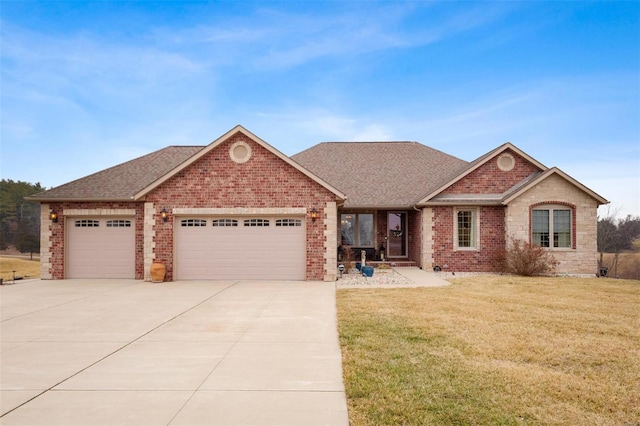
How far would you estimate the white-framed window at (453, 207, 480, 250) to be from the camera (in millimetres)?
17766

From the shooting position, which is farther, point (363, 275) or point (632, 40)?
point (632, 40)

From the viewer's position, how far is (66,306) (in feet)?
33.3

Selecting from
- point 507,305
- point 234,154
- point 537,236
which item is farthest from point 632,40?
point 234,154

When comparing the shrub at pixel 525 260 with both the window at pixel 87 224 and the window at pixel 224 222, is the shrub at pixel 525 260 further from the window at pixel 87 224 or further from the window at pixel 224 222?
the window at pixel 87 224

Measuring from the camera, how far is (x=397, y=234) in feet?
69.1

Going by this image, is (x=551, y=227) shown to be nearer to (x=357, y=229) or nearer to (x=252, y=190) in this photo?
(x=357, y=229)

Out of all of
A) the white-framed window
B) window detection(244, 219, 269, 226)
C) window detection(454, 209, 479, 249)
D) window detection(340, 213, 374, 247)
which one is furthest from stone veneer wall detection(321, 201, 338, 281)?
window detection(454, 209, 479, 249)

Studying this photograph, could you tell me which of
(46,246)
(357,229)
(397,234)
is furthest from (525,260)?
(46,246)

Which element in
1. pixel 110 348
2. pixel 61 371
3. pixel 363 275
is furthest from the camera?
pixel 363 275

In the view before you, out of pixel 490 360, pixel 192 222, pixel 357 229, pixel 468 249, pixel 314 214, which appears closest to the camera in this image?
pixel 490 360

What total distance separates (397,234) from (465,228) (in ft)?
13.3

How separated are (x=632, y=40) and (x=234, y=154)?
2052cm

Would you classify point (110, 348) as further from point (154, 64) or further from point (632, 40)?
point (632, 40)

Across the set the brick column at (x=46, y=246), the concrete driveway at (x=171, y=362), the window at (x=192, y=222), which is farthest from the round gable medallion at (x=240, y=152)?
the brick column at (x=46, y=246)
